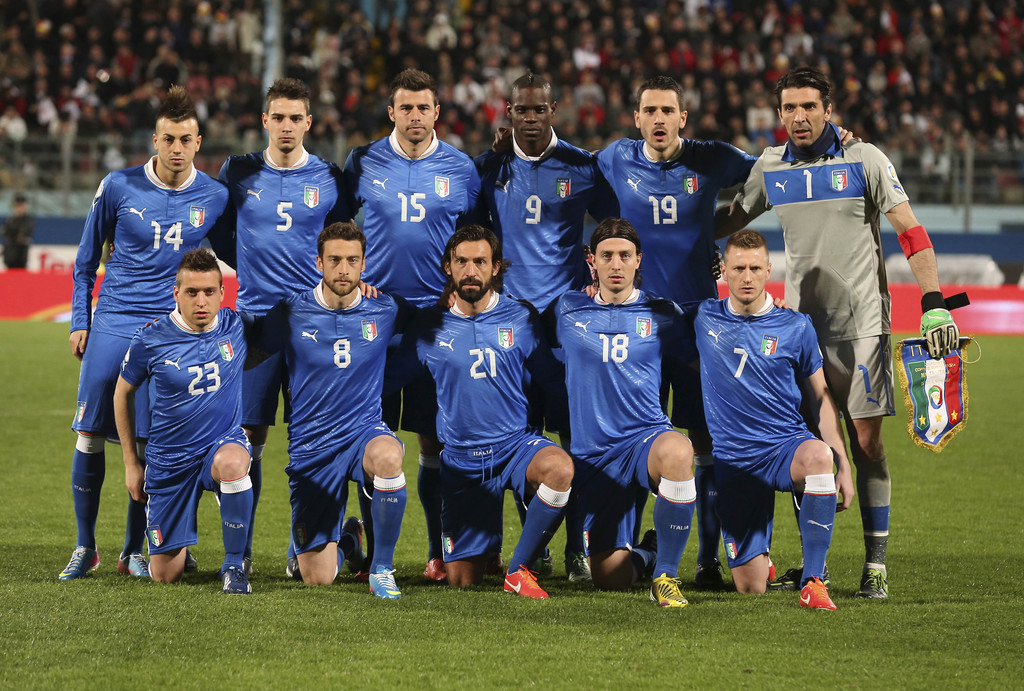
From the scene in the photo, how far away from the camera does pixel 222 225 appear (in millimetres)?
5730

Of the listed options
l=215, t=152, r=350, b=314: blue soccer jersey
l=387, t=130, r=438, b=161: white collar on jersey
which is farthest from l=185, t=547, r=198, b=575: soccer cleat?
l=387, t=130, r=438, b=161: white collar on jersey

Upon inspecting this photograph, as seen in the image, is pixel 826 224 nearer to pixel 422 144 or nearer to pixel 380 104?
pixel 422 144

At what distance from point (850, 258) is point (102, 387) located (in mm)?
3400

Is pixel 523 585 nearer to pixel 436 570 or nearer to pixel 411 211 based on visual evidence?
pixel 436 570

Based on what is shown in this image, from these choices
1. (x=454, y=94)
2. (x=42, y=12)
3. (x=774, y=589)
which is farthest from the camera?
(x=42, y=12)

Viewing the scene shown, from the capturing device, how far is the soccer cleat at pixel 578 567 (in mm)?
5457

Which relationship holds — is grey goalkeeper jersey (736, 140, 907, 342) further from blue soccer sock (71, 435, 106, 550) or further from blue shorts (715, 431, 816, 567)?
blue soccer sock (71, 435, 106, 550)

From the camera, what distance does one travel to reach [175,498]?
5.18 m

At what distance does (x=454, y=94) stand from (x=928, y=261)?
15.2m

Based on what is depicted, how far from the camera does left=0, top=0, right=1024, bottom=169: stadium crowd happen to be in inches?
739

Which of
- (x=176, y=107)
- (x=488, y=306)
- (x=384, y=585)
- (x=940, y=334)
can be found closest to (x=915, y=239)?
(x=940, y=334)

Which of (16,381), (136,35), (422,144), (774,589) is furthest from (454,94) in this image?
(774,589)

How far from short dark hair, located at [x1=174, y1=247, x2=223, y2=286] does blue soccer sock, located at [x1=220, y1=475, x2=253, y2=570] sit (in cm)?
88

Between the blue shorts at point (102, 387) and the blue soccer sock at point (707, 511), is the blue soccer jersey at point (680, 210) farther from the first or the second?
the blue shorts at point (102, 387)
